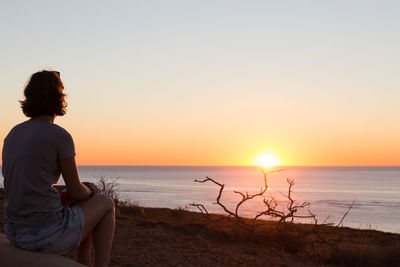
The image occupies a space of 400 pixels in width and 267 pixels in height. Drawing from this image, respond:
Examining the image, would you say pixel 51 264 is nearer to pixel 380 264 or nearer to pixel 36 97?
pixel 36 97

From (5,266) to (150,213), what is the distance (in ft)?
26.1

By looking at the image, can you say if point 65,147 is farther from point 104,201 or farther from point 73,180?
point 104,201

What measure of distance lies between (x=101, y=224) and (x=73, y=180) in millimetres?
568

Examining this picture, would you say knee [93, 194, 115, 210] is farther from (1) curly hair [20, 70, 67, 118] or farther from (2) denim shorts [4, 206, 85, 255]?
(1) curly hair [20, 70, 67, 118]

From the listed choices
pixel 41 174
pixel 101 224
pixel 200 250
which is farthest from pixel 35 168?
pixel 200 250

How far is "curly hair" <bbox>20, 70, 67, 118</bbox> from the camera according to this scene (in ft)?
10.8

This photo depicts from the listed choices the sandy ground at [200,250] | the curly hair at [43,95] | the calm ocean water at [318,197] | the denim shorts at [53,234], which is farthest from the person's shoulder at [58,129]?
the calm ocean water at [318,197]

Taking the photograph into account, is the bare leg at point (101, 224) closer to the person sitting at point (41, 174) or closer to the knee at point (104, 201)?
the knee at point (104, 201)

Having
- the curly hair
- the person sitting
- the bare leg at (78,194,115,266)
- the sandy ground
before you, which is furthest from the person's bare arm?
the sandy ground

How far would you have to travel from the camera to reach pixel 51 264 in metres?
3.54

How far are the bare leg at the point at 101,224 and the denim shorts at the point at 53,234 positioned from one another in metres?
0.14

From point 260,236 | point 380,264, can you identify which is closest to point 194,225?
point 260,236

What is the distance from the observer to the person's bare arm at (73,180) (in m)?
3.30

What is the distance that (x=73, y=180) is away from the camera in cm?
338
